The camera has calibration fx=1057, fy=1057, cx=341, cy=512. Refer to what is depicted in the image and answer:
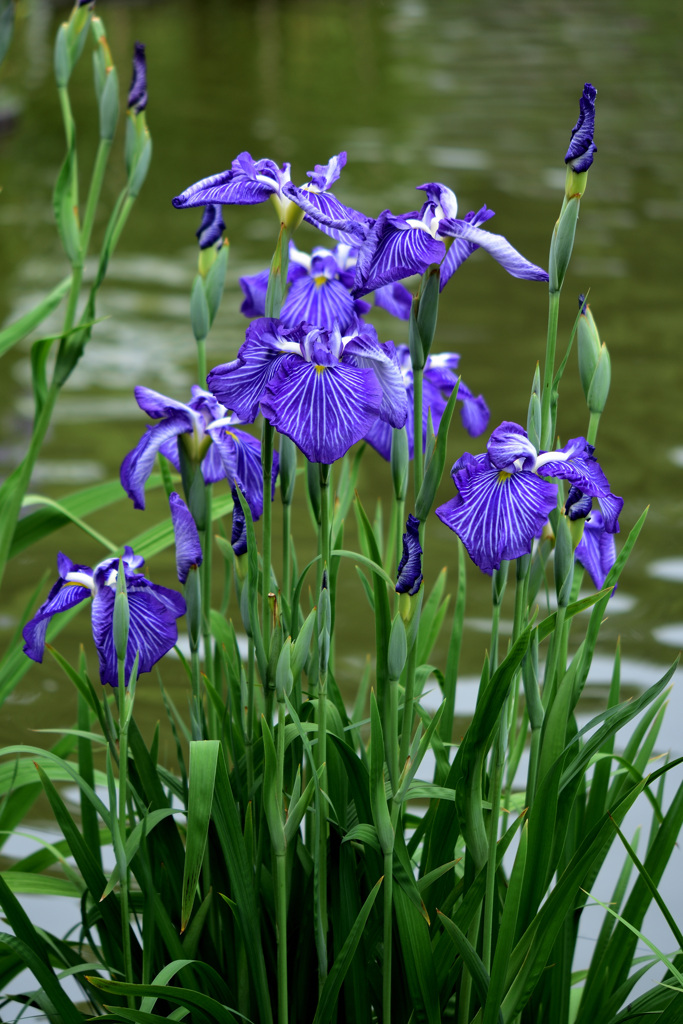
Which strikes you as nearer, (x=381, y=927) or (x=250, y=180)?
(x=250, y=180)

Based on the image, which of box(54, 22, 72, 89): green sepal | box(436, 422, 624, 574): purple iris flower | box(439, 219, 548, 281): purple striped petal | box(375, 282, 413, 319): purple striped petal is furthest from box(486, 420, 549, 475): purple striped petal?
box(54, 22, 72, 89): green sepal

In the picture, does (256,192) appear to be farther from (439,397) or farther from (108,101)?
(108,101)

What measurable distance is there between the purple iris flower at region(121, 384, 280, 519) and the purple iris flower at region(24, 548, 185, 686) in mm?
66

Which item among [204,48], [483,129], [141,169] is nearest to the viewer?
[141,169]

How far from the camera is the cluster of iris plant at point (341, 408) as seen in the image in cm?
72

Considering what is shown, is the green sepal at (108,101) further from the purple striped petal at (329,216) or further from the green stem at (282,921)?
the green stem at (282,921)

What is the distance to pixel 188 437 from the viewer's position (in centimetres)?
87

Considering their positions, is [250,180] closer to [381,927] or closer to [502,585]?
[502,585]

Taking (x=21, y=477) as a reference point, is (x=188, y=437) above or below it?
above

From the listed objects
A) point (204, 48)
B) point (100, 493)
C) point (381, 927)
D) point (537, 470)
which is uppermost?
point (204, 48)

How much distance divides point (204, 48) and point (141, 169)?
8494 millimetres

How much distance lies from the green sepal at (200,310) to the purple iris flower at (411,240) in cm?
19

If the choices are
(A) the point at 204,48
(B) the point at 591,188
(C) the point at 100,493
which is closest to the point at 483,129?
(B) the point at 591,188

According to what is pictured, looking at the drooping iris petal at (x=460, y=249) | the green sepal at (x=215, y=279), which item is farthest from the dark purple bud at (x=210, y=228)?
the drooping iris petal at (x=460, y=249)
